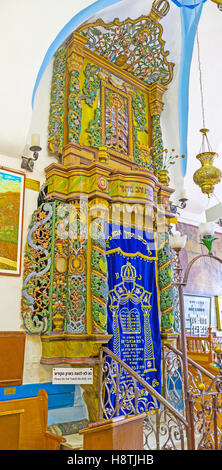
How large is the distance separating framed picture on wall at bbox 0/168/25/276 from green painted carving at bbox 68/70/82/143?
41.2 inches

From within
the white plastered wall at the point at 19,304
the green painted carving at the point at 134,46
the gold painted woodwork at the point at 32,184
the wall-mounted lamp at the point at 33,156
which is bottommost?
the white plastered wall at the point at 19,304

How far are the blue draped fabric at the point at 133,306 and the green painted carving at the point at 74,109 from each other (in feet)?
4.68

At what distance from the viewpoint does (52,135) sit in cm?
505

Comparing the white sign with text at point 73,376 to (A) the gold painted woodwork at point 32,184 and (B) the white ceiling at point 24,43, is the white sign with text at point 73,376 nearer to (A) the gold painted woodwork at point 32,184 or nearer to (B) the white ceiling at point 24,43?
(A) the gold painted woodwork at point 32,184

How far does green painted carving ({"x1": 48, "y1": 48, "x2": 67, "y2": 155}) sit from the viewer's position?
16.5ft

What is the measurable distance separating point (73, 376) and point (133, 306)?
1.21m

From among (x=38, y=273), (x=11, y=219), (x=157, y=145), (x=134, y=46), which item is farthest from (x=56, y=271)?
(x=134, y=46)

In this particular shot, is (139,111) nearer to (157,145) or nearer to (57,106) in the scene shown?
(157,145)

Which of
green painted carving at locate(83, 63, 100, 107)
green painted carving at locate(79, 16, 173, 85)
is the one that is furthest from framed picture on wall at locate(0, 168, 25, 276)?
green painted carving at locate(79, 16, 173, 85)

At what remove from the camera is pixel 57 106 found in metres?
5.14

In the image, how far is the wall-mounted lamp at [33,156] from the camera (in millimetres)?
4465

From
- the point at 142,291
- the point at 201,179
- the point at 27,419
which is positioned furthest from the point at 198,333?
the point at 27,419

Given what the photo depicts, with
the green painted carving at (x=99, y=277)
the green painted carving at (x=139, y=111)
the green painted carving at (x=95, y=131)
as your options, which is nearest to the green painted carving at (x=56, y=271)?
the green painted carving at (x=99, y=277)
